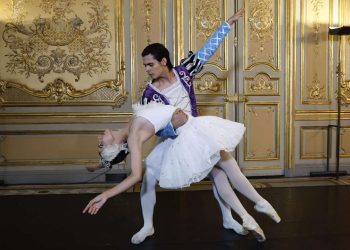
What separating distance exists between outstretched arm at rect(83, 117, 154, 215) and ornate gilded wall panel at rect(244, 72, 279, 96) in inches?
100

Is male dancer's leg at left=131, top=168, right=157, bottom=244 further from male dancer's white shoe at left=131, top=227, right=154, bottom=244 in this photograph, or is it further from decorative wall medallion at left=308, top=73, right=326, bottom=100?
decorative wall medallion at left=308, top=73, right=326, bottom=100

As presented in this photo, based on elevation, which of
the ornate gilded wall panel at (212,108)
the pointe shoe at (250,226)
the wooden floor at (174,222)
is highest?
the ornate gilded wall panel at (212,108)

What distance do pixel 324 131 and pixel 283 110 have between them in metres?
0.56

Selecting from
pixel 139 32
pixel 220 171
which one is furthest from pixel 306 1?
pixel 220 171

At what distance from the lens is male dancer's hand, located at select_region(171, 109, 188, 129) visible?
225 centimetres

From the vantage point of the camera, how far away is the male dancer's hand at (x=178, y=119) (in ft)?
7.38

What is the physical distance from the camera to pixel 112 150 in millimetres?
2094

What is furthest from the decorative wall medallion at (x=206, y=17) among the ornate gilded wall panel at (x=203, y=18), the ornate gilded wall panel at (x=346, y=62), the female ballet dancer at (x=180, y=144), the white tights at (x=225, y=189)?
the white tights at (x=225, y=189)

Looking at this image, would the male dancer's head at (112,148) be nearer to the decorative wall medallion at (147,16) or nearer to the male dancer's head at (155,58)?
the male dancer's head at (155,58)

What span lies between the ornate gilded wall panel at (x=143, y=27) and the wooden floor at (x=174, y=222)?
4.49 ft

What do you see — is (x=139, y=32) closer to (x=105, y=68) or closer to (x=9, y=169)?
(x=105, y=68)

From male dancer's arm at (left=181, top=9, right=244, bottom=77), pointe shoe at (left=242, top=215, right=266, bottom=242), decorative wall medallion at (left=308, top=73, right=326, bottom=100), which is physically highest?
male dancer's arm at (left=181, top=9, right=244, bottom=77)

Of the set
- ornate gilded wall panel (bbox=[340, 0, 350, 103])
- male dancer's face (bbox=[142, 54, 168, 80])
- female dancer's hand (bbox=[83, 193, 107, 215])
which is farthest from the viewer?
ornate gilded wall panel (bbox=[340, 0, 350, 103])

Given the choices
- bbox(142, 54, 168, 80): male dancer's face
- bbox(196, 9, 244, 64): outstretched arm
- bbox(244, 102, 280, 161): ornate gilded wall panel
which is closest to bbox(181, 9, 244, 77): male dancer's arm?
bbox(196, 9, 244, 64): outstretched arm
